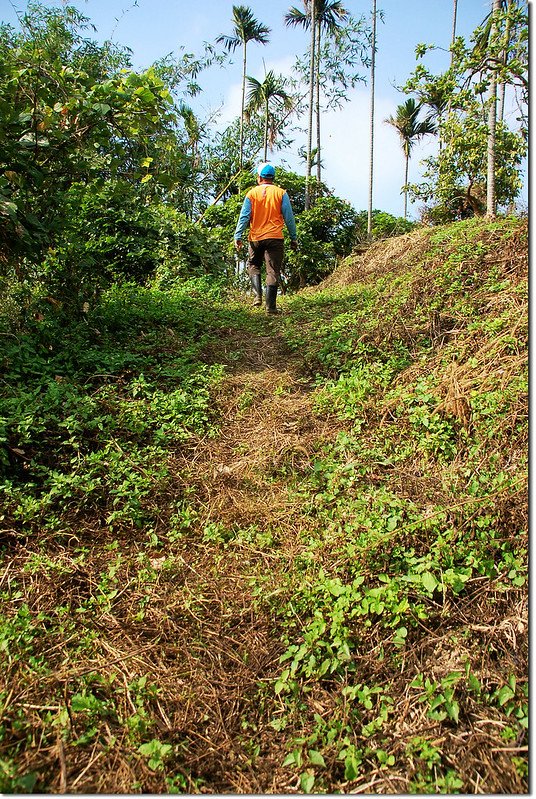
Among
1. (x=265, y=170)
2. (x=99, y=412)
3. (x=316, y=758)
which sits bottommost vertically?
(x=316, y=758)

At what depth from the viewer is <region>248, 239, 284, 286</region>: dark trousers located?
700 cm

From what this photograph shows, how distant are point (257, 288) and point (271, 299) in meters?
0.40

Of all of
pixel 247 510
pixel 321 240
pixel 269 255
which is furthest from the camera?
pixel 321 240

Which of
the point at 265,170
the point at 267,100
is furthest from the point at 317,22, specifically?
the point at 265,170

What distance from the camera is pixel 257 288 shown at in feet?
24.7

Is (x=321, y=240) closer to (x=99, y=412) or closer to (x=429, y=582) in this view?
(x=99, y=412)

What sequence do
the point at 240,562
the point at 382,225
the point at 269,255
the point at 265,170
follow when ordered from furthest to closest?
the point at 382,225
the point at 269,255
the point at 265,170
the point at 240,562

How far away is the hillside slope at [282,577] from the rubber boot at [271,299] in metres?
2.39

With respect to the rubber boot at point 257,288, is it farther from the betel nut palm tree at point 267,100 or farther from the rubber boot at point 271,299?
the betel nut palm tree at point 267,100

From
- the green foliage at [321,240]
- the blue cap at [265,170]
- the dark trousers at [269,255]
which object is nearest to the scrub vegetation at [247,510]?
the dark trousers at [269,255]

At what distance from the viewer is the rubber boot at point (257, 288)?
7.43 metres

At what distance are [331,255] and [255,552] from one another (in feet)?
41.3

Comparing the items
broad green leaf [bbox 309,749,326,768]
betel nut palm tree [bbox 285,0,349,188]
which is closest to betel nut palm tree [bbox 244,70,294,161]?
betel nut palm tree [bbox 285,0,349,188]

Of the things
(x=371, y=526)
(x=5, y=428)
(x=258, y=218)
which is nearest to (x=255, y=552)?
(x=371, y=526)
